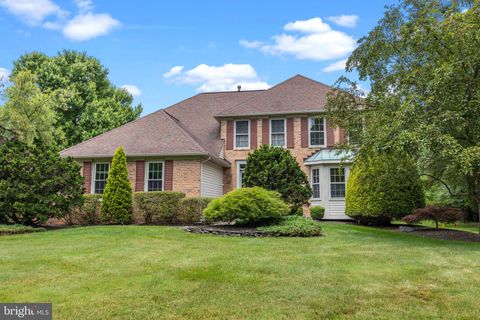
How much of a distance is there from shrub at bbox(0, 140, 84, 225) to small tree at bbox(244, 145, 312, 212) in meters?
6.70

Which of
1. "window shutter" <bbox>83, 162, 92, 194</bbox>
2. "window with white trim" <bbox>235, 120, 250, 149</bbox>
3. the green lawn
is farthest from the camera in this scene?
"window with white trim" <bbox>235, 120, 250, 149</bbox>

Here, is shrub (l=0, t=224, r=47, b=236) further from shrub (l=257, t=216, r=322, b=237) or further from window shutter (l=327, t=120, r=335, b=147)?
window shutter (l=327, t=120, r=335, b=147)

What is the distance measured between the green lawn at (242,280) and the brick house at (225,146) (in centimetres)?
731

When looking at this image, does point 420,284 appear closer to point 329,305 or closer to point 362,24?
point 329,305

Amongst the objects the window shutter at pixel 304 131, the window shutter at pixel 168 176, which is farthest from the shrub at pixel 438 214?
the window shutter at pixel 168 176

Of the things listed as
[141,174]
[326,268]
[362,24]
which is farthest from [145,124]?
[326,268]

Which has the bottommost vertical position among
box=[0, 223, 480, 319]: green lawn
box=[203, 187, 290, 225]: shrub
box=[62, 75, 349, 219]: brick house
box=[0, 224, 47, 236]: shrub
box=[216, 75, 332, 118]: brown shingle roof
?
box=[0, 223, 480, 319]: green lawn

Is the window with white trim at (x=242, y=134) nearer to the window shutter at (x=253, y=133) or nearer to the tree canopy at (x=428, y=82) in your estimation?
the window shutter at (x=253, y=133)

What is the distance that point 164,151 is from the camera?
53.2 feet

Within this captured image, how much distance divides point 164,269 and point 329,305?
9.89ft

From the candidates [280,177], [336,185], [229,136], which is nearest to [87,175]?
[229,136]

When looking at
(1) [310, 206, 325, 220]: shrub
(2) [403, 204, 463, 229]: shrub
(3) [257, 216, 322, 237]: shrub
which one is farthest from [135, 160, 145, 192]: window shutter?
(2) [403, 204, 463, 229]: shrub

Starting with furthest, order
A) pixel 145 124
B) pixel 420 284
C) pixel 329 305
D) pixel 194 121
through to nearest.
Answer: pixel 194 121
pixel 145 124
pixel 420 284
pixel 329 305

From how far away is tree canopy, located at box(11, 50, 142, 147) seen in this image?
28.8 metres
